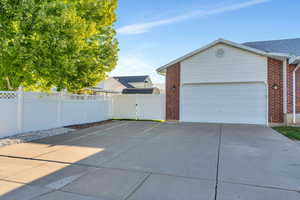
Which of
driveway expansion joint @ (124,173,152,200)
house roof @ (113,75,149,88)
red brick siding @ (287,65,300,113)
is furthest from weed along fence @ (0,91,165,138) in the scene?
house roof @ (113,75,149,88)

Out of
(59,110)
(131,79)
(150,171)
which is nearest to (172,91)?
(59,110)

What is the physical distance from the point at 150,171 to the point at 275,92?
31.4 ft

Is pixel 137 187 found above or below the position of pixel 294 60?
below

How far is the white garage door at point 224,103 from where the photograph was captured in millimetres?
10242

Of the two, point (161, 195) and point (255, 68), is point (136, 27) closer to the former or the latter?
point (255, 68)

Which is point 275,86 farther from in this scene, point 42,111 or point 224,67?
point 42,111

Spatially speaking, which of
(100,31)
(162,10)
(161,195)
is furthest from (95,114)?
(161,195)

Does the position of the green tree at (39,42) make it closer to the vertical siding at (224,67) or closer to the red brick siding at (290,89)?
the vertical siding at (224,67)

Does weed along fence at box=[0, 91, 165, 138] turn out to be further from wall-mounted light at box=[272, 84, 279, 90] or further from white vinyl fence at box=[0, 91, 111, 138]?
wall-mounted light at box=[272, 84, 279, 90]

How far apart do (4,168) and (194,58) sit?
34.1ft

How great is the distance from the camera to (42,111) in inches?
313

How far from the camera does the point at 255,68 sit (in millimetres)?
10266

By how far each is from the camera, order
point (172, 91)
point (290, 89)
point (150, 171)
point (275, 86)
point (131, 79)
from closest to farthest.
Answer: point (150, 171), point (290, 89), point (275, 86), point (172, 91), point (131, 79)

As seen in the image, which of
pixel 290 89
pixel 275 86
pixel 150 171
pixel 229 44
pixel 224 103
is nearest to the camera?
pixel 150 171
